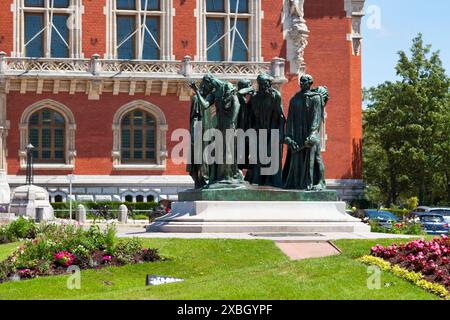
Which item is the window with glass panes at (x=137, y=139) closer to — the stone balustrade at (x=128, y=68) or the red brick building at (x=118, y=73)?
the red brick building at (x=118, y=73)

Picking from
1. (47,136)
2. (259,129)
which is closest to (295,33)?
(47,136)

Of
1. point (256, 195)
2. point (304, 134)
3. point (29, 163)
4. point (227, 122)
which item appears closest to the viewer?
point (256, 195)

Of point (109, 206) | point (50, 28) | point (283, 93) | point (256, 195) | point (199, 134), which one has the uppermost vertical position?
point (50, 28)

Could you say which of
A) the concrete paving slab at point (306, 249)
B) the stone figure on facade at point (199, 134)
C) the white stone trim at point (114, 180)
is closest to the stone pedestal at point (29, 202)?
the white stone trim at point (114, 180)

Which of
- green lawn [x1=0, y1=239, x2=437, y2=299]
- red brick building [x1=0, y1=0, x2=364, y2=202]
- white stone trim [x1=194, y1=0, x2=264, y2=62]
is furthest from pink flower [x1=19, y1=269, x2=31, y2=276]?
white stone trim [x1=194, y1=0, x2=264, y2=62]

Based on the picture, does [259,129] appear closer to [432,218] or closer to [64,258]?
[64,258]

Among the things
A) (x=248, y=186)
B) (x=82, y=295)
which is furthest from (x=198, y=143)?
(x=82, y=295)

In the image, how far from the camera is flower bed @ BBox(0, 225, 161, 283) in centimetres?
1755

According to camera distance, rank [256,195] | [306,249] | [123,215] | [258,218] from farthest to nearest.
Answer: [123,215], [256,195], [258,218], [306,249]

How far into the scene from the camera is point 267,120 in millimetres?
23484

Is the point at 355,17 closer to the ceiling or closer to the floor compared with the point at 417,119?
closer to the ceiling

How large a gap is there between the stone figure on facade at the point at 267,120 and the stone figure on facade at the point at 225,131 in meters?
0.60

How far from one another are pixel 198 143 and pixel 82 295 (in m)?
8.64

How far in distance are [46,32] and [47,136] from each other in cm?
543
